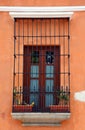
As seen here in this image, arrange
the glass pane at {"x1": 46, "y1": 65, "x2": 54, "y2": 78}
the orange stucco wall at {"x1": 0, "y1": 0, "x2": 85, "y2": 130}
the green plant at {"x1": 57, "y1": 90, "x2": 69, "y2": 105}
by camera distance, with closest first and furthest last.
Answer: the green plant at {"x1": 57, "y1": 90, "x2": 69, "y2": 105} → the orange stucco wall at {"x1": 0, "y1": 0, "x2": 85, "y2": 130} → the glass pane at {"x1": 46, "y1": 65, "x2": 54, "y2": 78}

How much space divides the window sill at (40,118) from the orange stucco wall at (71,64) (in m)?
0.14

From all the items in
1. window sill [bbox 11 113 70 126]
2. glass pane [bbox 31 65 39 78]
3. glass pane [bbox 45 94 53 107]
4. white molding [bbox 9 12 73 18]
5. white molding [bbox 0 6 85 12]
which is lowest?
window sill [bbox 11 113 70 126]

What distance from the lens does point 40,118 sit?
10086mm

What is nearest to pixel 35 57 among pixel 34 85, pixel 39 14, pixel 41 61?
pixel 41 61

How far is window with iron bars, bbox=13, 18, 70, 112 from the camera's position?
1043cm

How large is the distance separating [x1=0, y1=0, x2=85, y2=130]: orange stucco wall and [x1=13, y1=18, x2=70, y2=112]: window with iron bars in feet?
0.45

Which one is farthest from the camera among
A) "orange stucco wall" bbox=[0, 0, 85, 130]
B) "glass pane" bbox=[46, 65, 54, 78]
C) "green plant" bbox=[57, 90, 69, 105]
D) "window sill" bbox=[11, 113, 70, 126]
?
"glass pane" bbox=[46, 65, 54, 78]

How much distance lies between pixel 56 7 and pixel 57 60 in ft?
4.04

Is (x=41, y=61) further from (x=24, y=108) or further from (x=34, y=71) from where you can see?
(x=24, y=108)

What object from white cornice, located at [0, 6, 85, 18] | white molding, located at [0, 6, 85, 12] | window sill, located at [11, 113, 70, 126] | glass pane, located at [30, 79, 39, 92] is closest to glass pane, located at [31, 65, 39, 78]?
glass pane, located at [30, 79, 39, 92]

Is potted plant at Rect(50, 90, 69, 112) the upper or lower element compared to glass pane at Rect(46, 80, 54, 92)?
lower

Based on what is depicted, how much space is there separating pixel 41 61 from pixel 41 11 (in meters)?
1.16

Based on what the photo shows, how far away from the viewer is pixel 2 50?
34.6ft

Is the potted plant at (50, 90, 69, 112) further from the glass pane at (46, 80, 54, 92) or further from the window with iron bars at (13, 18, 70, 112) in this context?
the glass pane at (46, 80, 54, 92)
